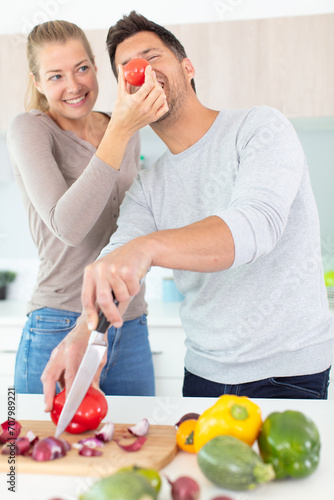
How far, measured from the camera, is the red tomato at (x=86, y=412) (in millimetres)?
904

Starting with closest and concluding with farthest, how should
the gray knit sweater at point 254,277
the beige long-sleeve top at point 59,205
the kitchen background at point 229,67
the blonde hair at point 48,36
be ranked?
the gray knit sweater at point 254,277 → the beige long-sleeve top at point 59,205 → the blonde hair at point 48,36 → the kitchen background at point 229,67

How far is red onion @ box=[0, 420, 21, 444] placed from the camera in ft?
2.87

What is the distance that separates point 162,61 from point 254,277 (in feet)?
1.93

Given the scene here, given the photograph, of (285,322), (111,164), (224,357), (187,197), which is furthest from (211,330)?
(111,164)

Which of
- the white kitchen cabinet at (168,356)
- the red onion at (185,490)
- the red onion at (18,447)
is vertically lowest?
the white kitchen cabinet at (168,356)

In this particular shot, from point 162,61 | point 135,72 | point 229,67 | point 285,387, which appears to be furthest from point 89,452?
point 229,67

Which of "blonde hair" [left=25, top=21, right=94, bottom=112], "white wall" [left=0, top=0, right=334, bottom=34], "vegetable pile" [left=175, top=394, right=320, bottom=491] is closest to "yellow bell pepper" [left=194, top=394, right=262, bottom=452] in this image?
"vegetable pile" [left=175, top=394, right=320, bottom=491]

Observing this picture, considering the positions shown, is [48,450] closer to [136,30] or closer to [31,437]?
[31,437]

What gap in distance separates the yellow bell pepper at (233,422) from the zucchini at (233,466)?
2.1 inches

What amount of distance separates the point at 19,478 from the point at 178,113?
0.90m

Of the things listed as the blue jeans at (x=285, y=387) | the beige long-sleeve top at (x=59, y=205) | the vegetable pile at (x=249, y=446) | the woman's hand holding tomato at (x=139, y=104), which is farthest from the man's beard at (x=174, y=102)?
the vegetable pile at (x=249, y=446)

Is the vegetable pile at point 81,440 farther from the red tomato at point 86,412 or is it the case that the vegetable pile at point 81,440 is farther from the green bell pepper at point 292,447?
the green bell pepper at point 292,447

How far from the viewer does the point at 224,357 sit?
1.17 m

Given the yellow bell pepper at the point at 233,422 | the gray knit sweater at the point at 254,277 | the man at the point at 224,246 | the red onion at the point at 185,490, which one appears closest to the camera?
the red onion at the point at 185,490
